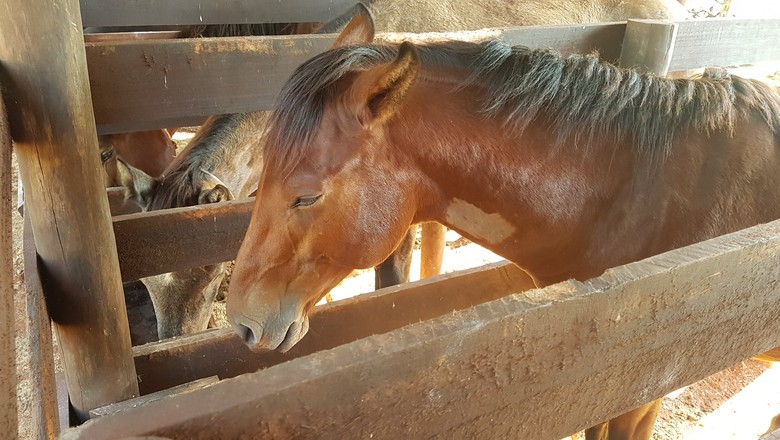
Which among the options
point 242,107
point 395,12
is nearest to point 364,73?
point 242,107

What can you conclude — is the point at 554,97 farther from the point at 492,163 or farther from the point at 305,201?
the point at 305,201

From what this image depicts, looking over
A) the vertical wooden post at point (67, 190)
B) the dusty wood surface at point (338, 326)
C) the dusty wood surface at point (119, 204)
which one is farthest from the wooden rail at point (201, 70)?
the dusty wood surface at point (338, 326)

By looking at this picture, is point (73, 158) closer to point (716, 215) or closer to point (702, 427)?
point (716, 215)

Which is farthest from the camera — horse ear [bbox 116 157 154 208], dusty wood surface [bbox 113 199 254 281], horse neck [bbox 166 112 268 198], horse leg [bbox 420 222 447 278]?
horse leg [bbox 420 222 447 278]

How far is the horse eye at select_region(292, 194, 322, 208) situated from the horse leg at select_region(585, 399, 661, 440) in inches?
A: 57.2

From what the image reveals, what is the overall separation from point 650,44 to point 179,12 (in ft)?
10.8

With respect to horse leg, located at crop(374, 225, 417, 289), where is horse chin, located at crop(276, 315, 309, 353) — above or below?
above

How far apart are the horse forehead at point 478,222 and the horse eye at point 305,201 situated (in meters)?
0.47

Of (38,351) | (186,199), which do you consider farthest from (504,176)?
(186,199)

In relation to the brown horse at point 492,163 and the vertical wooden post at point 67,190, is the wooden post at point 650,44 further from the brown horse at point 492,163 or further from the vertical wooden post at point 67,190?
the vertical wooden post at point 67,190

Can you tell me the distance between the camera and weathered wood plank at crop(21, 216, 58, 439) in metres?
1.04

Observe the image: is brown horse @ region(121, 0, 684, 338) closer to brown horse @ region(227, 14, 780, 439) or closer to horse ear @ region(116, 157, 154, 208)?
horse ear @ region(116, 157, 154, 208)

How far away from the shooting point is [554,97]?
1.58 m

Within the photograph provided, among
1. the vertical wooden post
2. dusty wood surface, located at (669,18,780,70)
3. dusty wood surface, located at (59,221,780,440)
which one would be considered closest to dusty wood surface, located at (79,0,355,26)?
dusty wood surface, located at (669,18,780,70)
